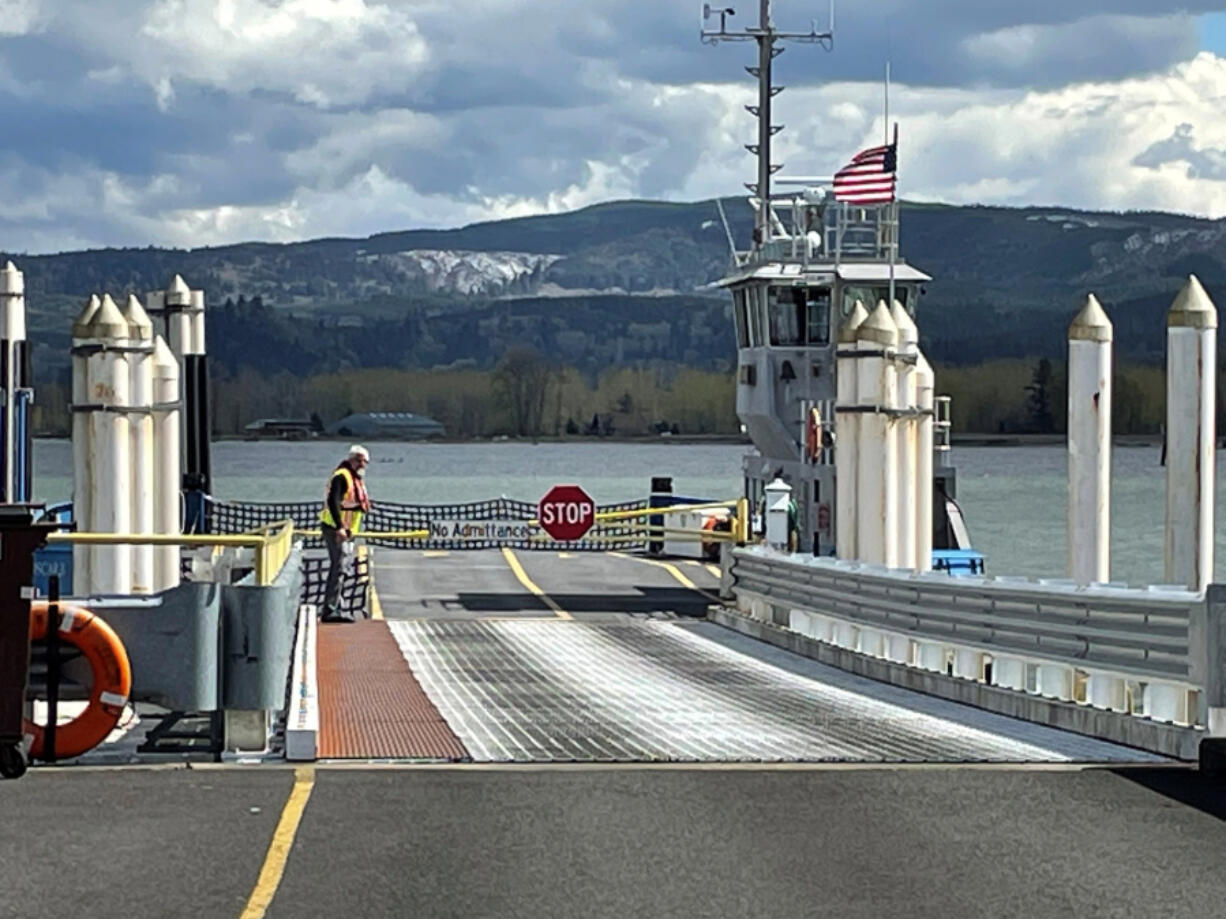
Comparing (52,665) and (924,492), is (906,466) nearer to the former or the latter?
(924,492)

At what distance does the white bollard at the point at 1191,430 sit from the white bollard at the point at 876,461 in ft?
16.1

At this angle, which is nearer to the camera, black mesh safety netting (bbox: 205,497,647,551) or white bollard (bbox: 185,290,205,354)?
white bollard (bbox: 185,290,205,354)

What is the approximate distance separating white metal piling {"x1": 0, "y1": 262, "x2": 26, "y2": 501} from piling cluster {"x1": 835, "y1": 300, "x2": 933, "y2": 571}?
41.5ft

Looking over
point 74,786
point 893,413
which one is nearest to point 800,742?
point 74,786

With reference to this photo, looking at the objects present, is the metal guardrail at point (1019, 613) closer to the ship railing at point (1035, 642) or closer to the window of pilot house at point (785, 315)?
the ship railing at point (1035, 642)

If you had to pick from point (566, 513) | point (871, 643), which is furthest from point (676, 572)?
point (871, 643)

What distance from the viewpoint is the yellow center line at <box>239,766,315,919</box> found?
362 inches

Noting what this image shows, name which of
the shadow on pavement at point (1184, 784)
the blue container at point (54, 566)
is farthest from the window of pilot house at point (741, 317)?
the shadow on pavement at point (1184, 784)

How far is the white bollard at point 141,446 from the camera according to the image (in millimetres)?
21516

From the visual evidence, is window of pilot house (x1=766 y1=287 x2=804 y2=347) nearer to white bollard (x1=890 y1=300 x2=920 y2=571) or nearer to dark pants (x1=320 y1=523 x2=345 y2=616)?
white bollard (x1=890 y1=300 x2=920 y2=571)

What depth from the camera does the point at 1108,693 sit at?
51.8ft

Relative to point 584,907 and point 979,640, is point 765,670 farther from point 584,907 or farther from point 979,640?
point 584,907

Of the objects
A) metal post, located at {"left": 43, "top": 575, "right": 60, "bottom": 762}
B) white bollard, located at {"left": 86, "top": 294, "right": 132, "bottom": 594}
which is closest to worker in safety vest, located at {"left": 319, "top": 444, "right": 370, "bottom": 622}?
white bollard, located at {"left": 86, "top": 294, "right": 132, "bottom": 594}

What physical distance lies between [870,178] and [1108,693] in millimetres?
22860
